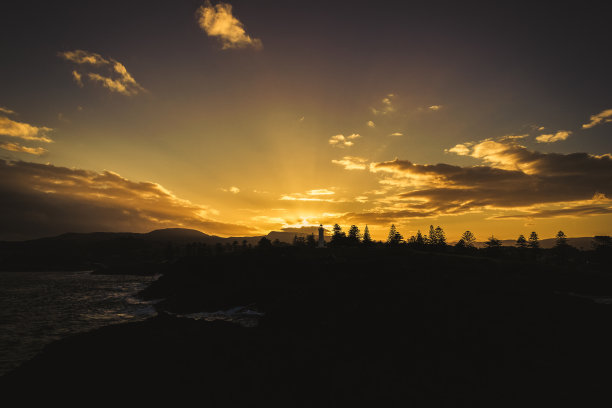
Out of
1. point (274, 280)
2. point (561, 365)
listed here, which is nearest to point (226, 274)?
point (274, 280)

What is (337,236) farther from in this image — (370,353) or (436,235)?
(370,353)

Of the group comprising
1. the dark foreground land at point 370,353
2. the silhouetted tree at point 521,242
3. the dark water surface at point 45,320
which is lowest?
the dark water surface at point 45,320

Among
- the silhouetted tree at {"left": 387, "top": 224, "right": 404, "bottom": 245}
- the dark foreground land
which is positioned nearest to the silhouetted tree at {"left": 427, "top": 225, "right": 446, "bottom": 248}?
the silhouetted tree at {"left": 387, "top": 224, "right": 404, "bottom": 245}

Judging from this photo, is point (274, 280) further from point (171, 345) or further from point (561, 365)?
point (561, 365)

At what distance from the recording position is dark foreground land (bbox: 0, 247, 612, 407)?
14.1 metres

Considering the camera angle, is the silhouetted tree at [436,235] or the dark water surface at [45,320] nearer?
the dark water surface at [45,320]

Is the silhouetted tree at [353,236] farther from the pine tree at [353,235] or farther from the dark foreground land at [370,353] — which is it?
Answer: the dark foreground land at [370,353]

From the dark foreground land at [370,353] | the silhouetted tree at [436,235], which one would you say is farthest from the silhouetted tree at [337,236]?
the dark foreground land at [370,353]

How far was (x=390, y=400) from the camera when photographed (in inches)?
523

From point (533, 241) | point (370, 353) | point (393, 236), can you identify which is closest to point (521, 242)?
point (533, 241)

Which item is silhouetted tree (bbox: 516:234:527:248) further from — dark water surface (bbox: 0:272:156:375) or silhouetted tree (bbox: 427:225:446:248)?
dark water surface (bbox: 0:272:156:375)

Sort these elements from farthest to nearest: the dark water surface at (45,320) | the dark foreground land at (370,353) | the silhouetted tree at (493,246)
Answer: the silhouetted tree at (493,246) → the dark water surface at (45,320) → the dark foreground land at (370,353)

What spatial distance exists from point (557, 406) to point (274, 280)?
4420 centimetres

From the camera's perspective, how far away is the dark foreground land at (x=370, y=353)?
14141 millimetres
